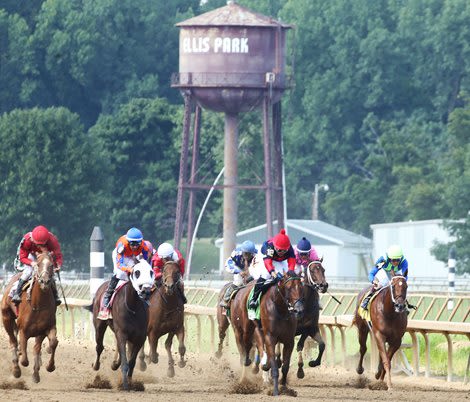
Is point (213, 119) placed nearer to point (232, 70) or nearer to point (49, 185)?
point (49, 185)

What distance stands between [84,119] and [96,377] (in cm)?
6397

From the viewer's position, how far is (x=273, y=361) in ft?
64.0

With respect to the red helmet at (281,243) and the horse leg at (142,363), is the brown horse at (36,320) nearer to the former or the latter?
the red helmet at (281,243)

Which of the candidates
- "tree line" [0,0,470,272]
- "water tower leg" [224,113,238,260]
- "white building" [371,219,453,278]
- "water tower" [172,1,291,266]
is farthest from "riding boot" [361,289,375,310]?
"white building" [371,219,453,278]

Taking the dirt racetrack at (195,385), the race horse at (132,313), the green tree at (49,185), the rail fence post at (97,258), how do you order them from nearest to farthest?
1. the dirt racetrack at (195,385)
2. the race horse at (132,313)
3. the rail fence post at (97,258)
4. the green tree at (49,185)

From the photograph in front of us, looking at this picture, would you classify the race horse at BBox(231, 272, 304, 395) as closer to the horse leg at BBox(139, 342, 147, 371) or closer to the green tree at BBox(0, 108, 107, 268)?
the horse leg at BBox(139, 342, 147, 371)

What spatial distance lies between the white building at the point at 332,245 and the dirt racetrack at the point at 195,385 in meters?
43.9

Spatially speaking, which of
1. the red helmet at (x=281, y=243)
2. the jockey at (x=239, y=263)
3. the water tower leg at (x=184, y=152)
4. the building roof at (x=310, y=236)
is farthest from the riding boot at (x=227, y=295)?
the building roof at (x=310, y=236)

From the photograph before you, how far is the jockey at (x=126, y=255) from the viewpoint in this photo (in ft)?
66.5

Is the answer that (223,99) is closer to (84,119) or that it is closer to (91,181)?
(91,181)

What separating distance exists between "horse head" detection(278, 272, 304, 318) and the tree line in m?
41.7

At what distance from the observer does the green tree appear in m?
61.1

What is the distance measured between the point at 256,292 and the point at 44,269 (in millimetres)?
2299

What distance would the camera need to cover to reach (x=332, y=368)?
24.6 metres
